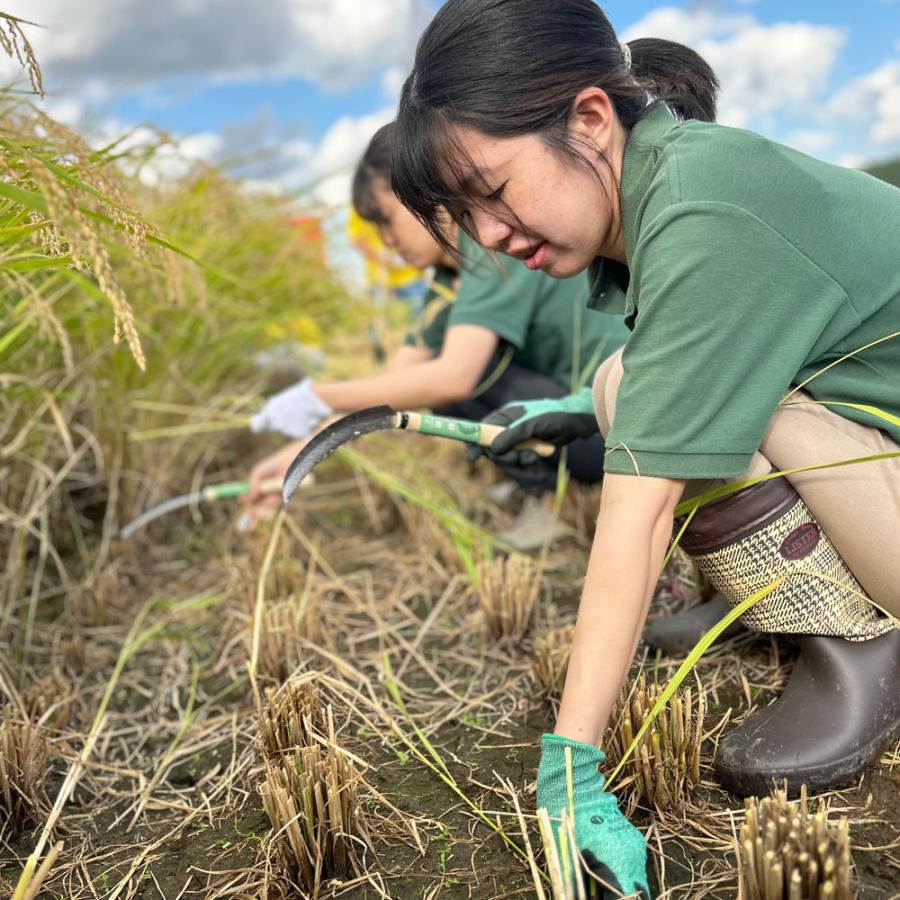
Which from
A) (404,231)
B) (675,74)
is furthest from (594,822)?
(404,231)

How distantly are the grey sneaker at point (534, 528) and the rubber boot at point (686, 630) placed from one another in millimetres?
648

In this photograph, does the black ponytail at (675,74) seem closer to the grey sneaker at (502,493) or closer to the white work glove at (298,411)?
the white work glove at (298,411)

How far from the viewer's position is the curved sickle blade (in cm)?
155

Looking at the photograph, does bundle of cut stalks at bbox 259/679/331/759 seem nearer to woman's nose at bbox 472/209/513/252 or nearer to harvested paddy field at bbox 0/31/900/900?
harvested paddy field at bbox 0/31/900/900

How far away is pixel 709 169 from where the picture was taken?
3.57 ft

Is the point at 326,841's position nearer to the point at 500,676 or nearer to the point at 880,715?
the point at 500,676

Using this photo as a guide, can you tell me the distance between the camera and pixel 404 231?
2.33 meters

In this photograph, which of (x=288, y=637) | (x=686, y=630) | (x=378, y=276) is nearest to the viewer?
(x=686, y=630)

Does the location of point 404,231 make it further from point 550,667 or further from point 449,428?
point 550,667

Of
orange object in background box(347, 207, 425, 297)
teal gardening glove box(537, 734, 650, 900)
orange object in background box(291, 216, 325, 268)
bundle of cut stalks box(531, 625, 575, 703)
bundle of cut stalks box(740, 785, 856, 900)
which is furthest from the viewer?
orange object in background box(347, 207, 425, 297)

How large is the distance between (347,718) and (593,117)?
3.33ft

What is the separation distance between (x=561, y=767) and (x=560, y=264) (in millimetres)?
689

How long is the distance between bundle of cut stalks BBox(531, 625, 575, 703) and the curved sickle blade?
1.60ft

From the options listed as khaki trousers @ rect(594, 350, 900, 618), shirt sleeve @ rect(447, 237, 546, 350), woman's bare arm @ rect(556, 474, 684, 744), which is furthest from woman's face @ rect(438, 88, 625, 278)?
shirt sleeve @ rect(447, 237, 546, 350)
